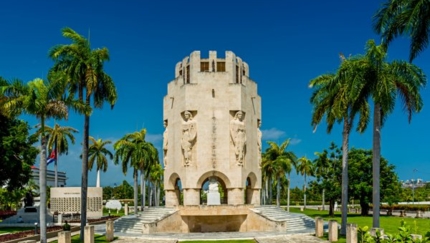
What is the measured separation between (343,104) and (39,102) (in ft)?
56.1

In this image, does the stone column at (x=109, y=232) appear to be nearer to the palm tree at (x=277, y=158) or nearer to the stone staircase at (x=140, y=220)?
the stone staircase at (x=140, y=220)

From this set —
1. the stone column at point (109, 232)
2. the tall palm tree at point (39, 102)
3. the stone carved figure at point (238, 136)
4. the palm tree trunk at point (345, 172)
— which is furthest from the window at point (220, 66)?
the tall palm tree at point (39, 102)

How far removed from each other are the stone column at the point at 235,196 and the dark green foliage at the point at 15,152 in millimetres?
17276

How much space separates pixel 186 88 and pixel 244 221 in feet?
38.2

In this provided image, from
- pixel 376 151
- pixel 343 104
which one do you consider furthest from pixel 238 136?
pixel 376 151

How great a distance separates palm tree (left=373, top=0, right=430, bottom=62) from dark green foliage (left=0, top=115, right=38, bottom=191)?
29.1m

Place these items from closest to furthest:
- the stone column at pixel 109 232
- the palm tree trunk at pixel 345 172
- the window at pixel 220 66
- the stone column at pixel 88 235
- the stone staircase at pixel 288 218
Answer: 1. the stone column at pixel 88 235
2. the stone column at pixel 109 232
3. the palm tree trunk at pixel 345 172
4. the stone staircase at pixel 288 218
5. the window at pixel 220 66

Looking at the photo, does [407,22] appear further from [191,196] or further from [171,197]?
[171,197]

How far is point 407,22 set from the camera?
20.4 m

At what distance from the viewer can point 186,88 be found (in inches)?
1494

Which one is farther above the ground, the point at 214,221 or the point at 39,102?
the point at 39,102

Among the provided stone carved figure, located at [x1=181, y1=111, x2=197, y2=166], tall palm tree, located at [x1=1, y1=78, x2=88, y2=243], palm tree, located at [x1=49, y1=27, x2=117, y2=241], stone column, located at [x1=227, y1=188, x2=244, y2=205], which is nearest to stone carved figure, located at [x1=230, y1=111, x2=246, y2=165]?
stone column, located at [x1=227, y1=188, x2=244, y2=205]

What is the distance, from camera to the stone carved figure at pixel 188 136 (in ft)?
123

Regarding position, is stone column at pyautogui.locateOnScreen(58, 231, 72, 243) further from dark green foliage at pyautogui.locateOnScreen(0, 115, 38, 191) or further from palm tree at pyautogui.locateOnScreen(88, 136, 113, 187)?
palm tree at pyautogui.locateOnScreen(88, 136, 113, 187)
